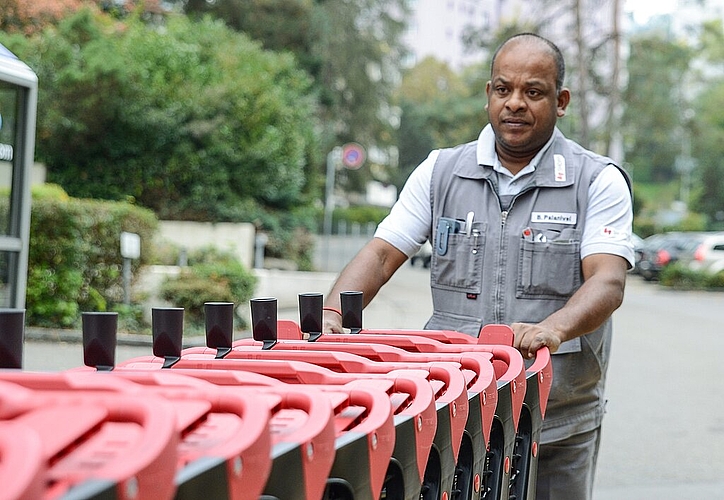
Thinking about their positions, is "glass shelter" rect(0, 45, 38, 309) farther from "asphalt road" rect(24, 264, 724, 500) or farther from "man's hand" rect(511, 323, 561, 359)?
"man's hand" rect(511, 323, 561, 359)

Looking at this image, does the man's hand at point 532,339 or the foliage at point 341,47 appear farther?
the foliage at point 341,47

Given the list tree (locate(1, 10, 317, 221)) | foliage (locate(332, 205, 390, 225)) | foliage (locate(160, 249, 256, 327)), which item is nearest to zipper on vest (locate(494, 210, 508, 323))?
foliage (locate(160, 249, 256, 327))

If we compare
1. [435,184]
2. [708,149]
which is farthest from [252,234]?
[708,149]

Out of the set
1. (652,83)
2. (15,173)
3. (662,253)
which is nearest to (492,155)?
(15,173)

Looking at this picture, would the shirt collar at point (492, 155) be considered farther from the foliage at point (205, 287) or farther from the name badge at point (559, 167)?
the foliage at point (205, 287)

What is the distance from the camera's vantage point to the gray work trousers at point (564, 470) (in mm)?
3762

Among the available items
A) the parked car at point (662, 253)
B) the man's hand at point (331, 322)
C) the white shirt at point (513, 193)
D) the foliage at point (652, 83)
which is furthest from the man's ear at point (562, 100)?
the parked car at point (662, 253)

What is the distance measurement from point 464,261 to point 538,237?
27 centimetres

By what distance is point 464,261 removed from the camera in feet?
12.6

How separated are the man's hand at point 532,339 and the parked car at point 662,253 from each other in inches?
1173

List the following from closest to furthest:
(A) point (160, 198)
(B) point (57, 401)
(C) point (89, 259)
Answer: (B) point (57, 401), (C) point (89, 259), (A) point (160, 198)

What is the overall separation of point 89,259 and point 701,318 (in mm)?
11987

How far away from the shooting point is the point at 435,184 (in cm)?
398

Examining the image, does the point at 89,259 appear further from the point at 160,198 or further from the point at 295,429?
the point at 295,429
